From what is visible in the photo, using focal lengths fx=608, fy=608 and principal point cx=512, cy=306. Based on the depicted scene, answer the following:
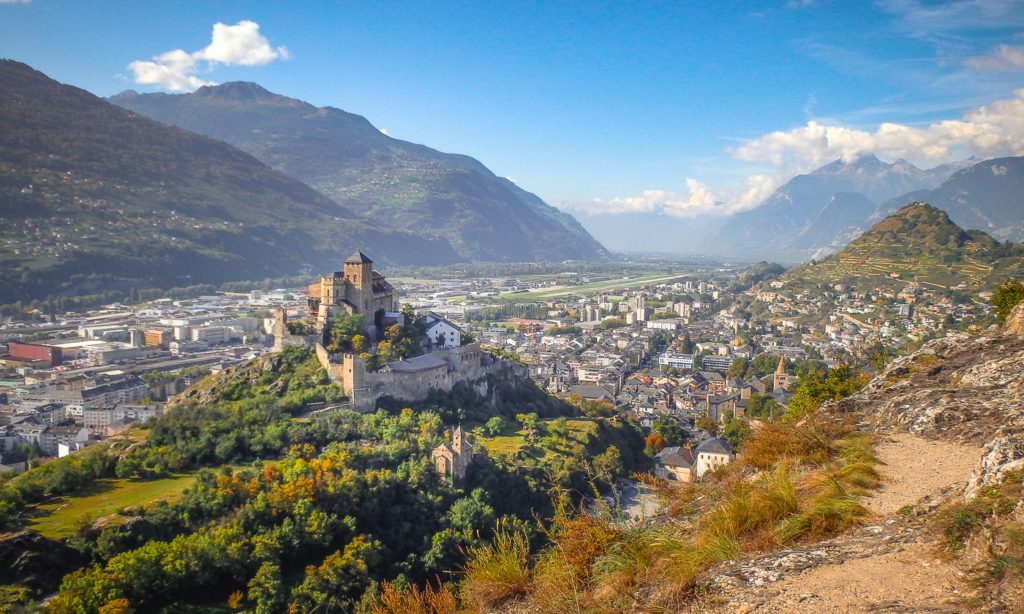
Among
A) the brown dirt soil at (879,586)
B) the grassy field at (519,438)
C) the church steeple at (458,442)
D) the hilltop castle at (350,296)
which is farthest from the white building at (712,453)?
the brown dirt soil at (879,586)

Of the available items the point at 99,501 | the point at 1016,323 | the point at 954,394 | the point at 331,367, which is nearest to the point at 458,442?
the point at 331,367

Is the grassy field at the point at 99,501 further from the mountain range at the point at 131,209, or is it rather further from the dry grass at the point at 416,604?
the mountain range at the point at 131,209

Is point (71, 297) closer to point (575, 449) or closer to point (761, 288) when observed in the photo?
point (575, 449)

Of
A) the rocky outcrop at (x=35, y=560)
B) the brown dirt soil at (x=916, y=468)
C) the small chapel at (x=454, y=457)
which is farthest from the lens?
the small chapel at (x=454, y=457)

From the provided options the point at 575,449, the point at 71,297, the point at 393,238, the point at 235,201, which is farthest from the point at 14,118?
the point at 575,449

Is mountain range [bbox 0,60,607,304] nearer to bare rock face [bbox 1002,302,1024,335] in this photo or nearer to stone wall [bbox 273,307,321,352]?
stone wall [bbox 273,307,321,352]

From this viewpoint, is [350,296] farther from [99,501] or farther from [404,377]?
[99,501]
